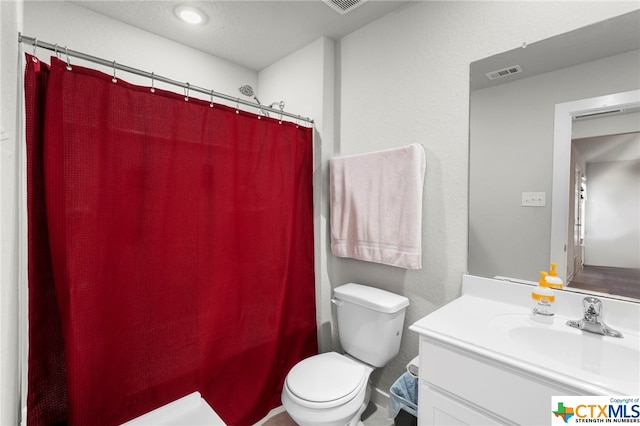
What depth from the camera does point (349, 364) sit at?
159 cm

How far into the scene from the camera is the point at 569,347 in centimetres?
107

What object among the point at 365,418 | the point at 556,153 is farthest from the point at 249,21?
the point at 365,418

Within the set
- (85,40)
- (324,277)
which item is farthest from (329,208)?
(85,40)

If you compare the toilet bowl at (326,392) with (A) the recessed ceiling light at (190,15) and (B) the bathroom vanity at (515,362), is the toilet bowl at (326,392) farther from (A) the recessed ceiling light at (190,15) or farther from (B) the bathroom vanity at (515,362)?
(A) the recessed ceiling light at (190,15)

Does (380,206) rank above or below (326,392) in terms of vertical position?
above

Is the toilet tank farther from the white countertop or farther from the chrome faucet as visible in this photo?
the chrome faucet

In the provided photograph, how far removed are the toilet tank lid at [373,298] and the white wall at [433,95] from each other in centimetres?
9

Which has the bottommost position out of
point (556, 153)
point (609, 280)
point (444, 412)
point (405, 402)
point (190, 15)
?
point (405, 402)

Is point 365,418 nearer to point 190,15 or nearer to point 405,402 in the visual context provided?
point 405,402

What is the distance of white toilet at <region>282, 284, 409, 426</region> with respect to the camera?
4.37ft

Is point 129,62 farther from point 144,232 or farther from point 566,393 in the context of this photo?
point 566,393

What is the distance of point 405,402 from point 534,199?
3.66ft

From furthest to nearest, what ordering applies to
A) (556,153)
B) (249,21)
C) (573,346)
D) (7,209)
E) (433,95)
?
1. (249,21)
2. (433,95)
3. (556,153)
4. (573,346)
5. (7,209)

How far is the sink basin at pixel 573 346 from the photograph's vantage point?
927 millimetres
